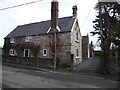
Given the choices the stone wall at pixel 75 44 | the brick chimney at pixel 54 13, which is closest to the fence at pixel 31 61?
the stone wall at pixel 75 44

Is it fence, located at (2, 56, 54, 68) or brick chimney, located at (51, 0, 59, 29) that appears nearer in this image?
fence, located at (2, 56, 54, 68)

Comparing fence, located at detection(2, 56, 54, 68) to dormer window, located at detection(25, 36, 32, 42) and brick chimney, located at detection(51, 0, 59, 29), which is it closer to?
dormer window, located at detection(25, 36, 32, 42)

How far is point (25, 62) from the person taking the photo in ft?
112

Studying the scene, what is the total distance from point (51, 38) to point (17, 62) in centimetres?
675

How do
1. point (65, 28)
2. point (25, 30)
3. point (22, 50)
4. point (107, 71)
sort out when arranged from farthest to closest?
1. point (25, 30)
2. point (22, 50)
3. point (65, 28)
4. point (107, 71)

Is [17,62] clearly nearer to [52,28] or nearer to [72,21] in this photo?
[52,28]

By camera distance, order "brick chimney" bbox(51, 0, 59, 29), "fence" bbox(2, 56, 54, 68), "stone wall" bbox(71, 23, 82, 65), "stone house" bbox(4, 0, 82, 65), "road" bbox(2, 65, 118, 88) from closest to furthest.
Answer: "road" bbox(2, 65, 118, 88)
"fence" bbox(2, 56, 54, 68)
"stone house" bbox(4, 0, 82, 65)
"stone wall" bbox(71, 23, 82, 65)
"brick chimney" bbox(51, 0, 59, 29)

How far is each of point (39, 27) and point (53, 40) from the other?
7153 mm

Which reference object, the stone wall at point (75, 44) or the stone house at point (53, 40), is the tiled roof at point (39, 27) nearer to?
the stone house at point (53, 40)

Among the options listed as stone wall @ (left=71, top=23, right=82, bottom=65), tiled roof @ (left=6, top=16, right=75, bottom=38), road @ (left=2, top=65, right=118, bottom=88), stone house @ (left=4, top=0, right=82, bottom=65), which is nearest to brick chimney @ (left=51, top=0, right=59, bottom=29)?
stone house @ (left=4, top=0, right=82, bottom=65)

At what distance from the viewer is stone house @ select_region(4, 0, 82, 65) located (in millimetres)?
35844

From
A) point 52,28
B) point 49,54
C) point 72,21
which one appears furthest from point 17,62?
point 72,21

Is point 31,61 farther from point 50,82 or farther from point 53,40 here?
point 50,82

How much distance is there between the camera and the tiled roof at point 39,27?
124ft
